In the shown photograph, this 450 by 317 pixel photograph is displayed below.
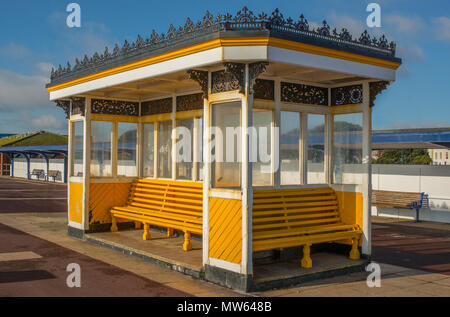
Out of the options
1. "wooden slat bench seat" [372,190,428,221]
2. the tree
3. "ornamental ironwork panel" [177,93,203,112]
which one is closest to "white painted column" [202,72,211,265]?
"ornamental ironwork panel" [177,93,203,112]

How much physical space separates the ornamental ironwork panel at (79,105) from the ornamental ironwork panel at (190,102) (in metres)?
2.34

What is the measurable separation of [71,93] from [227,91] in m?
5.12

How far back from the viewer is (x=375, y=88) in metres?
8.36

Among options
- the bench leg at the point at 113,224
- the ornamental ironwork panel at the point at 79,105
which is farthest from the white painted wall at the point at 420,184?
the ornamental ironwork panel at the point at 79,105

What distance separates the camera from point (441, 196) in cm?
1483

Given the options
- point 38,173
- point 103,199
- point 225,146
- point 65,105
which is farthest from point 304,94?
point 38,173

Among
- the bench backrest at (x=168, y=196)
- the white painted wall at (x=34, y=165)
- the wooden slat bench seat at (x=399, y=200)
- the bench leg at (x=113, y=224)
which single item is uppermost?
the white painted wall at (x=34, y=165)

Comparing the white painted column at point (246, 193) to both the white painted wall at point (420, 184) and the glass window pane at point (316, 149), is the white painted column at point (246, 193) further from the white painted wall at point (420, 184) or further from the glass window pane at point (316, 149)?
the white painted wall at point (420, 184)

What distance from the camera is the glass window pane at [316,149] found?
8828 millimetres

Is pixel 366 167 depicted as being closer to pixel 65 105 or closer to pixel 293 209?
pixel 293 209

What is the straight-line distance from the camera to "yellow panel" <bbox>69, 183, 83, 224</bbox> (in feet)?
36.6

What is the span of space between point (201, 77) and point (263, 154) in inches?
68.8

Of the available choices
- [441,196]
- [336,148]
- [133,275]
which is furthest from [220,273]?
[441,196]

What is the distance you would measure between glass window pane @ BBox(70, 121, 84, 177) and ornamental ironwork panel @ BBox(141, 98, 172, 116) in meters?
1.55
